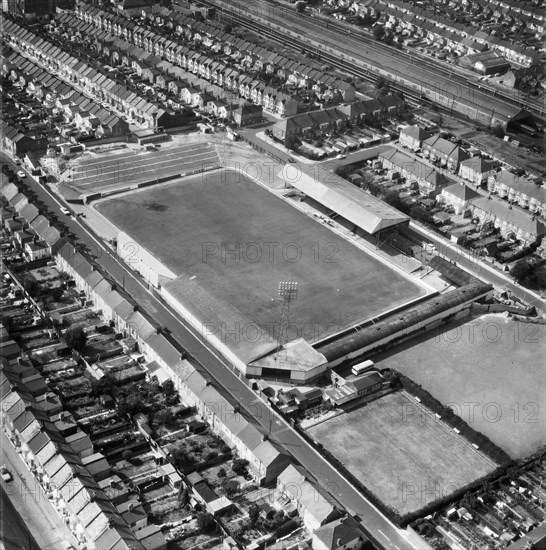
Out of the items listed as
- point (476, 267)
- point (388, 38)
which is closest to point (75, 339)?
point (476, 267)

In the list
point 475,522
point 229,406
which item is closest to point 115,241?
Result: point 229,406

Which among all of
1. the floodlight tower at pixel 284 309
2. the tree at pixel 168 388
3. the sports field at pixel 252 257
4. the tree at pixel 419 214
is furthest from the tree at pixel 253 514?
the tree at pixel 419 214

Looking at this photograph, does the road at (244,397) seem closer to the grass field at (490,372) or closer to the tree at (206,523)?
the tree at (206,523)

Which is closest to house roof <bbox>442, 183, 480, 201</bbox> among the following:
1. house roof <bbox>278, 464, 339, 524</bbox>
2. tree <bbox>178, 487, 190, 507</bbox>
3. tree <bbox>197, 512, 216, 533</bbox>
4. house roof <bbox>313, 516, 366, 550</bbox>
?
house roof <bbox>278, 464, 339, 524</bbox>

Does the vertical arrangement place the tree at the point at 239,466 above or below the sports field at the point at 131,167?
below

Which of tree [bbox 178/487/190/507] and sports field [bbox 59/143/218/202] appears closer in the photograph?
tree [bbox 178/487/190/507]

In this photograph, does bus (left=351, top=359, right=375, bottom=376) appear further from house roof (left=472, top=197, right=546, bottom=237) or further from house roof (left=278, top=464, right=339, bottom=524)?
house roof (left=472, top=197, right=546, bottom=237)
